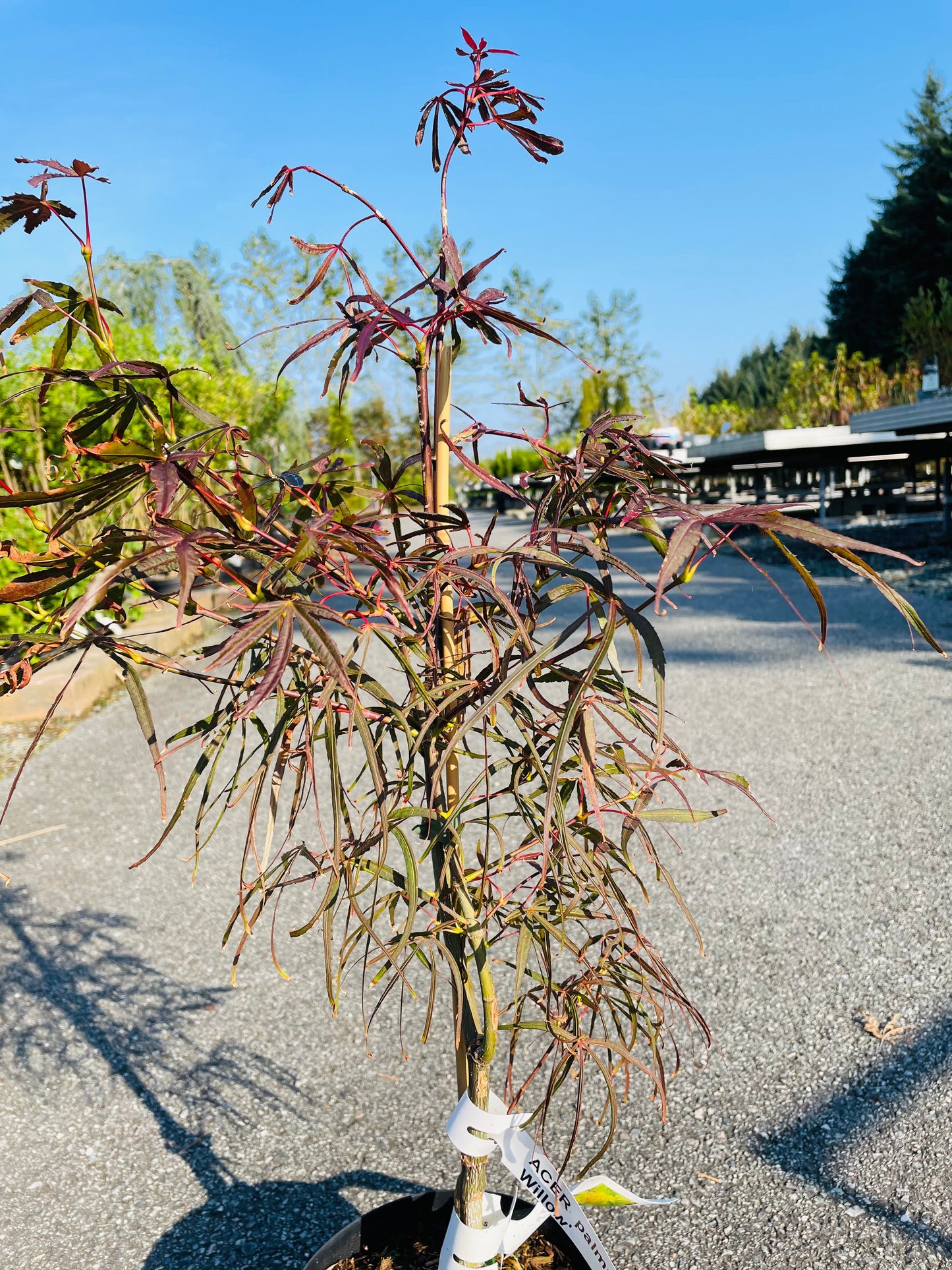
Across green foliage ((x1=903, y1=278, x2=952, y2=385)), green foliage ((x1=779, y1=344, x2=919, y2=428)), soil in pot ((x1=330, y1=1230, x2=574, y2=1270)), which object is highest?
green foliage ((x1=903, y1=278, x2=952, y2=385))

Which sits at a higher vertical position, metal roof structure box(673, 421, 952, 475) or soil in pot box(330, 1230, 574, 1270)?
metal roof structure box(673, 421, 952, 475)

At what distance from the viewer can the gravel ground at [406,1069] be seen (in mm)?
1708

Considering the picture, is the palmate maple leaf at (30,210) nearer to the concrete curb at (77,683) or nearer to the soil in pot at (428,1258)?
the soil in pot at (428,1258)

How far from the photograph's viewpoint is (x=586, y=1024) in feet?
6.84

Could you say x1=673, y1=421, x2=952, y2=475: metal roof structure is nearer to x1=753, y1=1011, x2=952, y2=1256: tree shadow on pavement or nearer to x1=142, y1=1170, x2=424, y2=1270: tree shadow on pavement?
x1=753, y1=1011, x2=952, y2=1256: tree shadow on pavement

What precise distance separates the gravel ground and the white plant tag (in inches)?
17.8

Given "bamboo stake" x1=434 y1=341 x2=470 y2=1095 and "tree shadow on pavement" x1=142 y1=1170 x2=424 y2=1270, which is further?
"tree shadow on pavement" x1=142 y1=1170 x2=424 y2=1270

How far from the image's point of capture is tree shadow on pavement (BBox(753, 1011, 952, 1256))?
65.8 inches

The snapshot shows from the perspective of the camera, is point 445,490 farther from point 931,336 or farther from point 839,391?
point 931,336

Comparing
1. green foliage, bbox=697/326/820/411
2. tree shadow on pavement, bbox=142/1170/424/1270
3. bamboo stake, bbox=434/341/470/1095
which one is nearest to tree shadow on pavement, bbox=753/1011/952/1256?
tree shadow on pavement, bbox=142/1170/424/1270

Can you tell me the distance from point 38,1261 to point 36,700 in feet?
12.8

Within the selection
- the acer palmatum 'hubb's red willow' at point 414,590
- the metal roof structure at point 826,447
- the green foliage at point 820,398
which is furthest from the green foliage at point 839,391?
the acer palmatum 'hubb's red willow' at point 414,590

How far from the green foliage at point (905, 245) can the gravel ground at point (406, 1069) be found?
25.7 meters

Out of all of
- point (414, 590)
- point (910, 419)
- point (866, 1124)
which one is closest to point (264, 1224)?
point (866, 1124)
